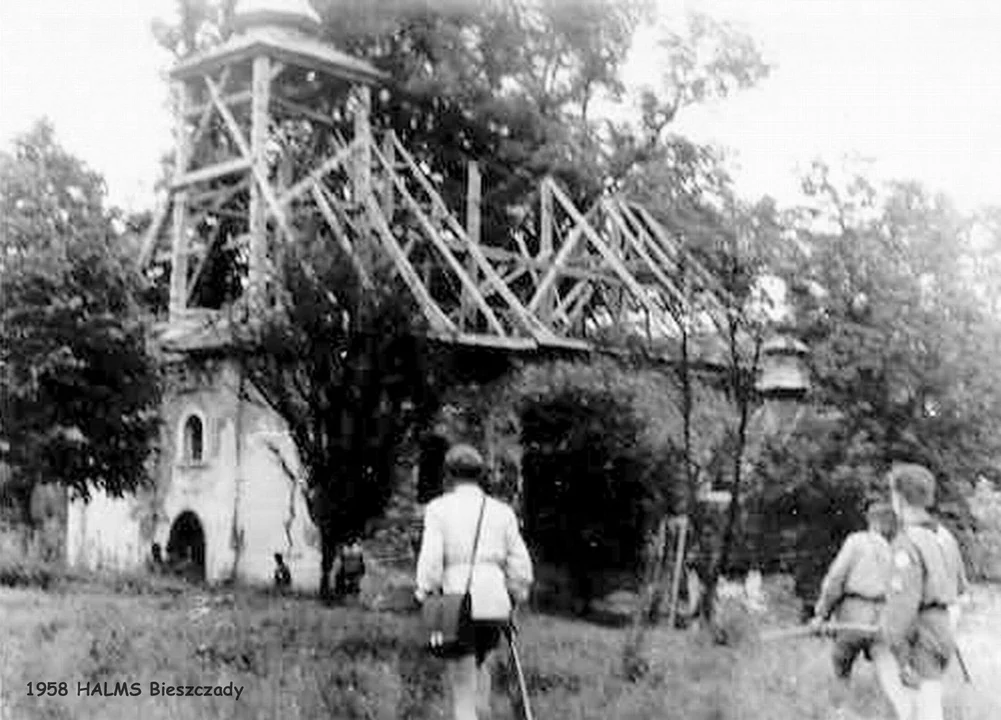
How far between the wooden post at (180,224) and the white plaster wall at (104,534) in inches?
125

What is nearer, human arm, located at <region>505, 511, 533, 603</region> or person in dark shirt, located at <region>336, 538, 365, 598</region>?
human arm, located at <region>505, 511, 533, 603</region>

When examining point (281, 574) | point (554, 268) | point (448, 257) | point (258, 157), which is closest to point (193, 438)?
point (281, 574)

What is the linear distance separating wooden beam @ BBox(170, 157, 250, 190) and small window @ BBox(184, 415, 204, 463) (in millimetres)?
3708

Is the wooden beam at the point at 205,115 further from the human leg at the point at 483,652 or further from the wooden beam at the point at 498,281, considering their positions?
the human leg at the point at 483,652

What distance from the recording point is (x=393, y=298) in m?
12.1

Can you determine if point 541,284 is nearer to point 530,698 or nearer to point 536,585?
point 536,585

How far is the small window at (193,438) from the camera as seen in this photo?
807 inches

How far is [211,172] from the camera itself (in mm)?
20812

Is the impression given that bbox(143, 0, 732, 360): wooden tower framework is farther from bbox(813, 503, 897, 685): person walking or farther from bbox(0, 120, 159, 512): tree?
bbox(813, 503, 897, 685): person walking

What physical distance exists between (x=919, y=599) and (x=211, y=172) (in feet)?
52.6

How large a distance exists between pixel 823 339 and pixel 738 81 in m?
7.59

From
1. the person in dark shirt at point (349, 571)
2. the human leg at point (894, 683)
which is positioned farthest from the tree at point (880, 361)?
the human leg at point (894, 683)

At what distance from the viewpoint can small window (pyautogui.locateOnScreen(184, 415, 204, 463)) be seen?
67.3ft

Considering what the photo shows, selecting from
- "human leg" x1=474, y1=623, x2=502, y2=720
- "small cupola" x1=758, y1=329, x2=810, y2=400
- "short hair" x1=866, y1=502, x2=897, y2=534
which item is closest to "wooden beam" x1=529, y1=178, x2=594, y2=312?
"small cupola" x1=758, y1=329, x2=810, y2=400
